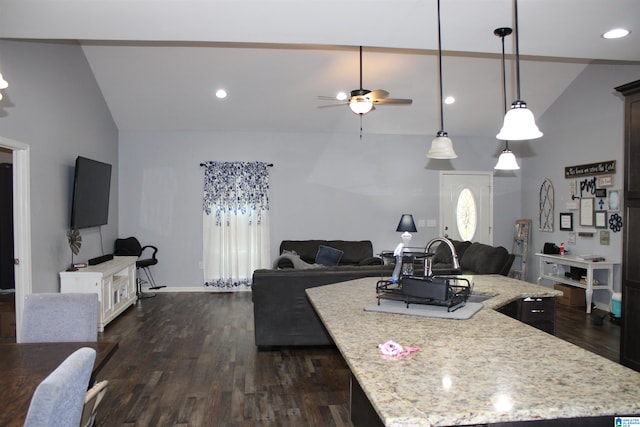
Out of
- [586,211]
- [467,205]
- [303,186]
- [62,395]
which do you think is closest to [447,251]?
[467,205]

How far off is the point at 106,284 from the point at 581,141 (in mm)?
6751

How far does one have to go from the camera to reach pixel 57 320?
240cm

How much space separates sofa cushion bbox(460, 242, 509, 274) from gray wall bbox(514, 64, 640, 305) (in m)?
1.59

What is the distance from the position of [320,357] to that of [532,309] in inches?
83.4

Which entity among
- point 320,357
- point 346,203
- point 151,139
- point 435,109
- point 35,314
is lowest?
point 320,357

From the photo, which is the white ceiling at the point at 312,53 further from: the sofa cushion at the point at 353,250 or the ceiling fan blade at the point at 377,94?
the sofa cushion at the point at 353,250

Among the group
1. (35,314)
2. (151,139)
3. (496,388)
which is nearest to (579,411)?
(496,388)

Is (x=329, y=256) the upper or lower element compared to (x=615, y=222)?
lower

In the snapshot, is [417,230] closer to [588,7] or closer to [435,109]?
[435,109]

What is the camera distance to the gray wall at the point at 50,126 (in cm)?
438

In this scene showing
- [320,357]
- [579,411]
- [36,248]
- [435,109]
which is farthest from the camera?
[435,109]

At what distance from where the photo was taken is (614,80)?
19.9 feet

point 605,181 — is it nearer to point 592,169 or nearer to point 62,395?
point 592,169

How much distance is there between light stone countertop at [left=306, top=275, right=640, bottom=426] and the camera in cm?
122
